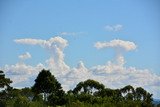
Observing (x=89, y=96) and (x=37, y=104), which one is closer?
(x=37, y=104)

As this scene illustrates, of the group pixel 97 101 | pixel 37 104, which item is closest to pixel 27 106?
pixel 37 104

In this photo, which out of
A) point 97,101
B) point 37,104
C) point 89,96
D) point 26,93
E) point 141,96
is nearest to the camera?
point 37,104

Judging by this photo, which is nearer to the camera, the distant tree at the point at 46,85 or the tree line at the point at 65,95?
the tree line at the point at 65,95

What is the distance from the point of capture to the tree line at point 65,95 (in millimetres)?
70500

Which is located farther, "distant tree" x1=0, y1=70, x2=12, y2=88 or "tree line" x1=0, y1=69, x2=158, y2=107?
"distant tree" x1=0, y1=70, x2=12, y2=88

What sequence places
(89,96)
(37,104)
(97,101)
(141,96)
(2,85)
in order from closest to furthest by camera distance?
1. (37,104)
2. (97,101)
3. (89,96)
4. (2,85)
5. (141,96)

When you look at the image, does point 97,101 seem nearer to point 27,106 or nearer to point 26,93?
point 27,106

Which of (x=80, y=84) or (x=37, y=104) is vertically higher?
(x=80, y=84)

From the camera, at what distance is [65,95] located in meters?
85.9

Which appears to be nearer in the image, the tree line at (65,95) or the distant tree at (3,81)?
the tree line at (65,95)

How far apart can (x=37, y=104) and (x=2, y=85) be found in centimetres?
3479

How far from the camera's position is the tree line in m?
70.5

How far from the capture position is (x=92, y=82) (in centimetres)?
10525

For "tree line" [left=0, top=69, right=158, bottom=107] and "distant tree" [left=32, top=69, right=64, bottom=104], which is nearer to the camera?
"tree line" [left=0, top=69, right=158, bottom=107]
